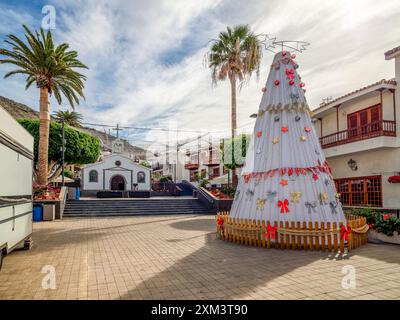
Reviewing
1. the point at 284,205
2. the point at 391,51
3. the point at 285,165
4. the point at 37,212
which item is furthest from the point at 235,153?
the point at 37,212

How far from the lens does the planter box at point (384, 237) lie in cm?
955

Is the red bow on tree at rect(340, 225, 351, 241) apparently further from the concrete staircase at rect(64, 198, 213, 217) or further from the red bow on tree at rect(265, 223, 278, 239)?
the concrete staircase at rect(64, 198, 213, 217)

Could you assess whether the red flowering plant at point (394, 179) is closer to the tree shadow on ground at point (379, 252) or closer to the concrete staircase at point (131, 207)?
the tree shadow on ground at point (379, 252)

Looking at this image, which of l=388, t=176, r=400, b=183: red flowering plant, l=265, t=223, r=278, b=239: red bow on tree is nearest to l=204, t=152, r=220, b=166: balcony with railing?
l=388, t=176, r=400, b=183: red flowering plant

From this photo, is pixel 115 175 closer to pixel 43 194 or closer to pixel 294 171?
pixel 43 194

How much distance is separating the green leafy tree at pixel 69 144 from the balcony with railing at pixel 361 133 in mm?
27416

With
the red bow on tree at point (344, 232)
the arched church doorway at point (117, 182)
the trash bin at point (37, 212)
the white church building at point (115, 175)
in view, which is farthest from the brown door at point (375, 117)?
the arched church doorway at point (117, 182)

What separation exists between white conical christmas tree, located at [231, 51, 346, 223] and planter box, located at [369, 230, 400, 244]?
2.03 m

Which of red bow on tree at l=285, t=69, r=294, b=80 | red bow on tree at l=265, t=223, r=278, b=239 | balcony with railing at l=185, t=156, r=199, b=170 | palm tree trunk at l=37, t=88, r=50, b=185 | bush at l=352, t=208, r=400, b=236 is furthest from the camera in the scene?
balcony with railing at l=185, t=156, r=199, b=170

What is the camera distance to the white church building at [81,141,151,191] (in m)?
37.1

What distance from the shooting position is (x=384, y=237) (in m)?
9.86

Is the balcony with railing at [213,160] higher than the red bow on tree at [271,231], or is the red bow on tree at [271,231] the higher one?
the balcony with railing at [213,160]

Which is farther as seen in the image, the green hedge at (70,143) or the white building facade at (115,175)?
the white building facade at (115,175)

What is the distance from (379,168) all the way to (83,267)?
17.1 m
